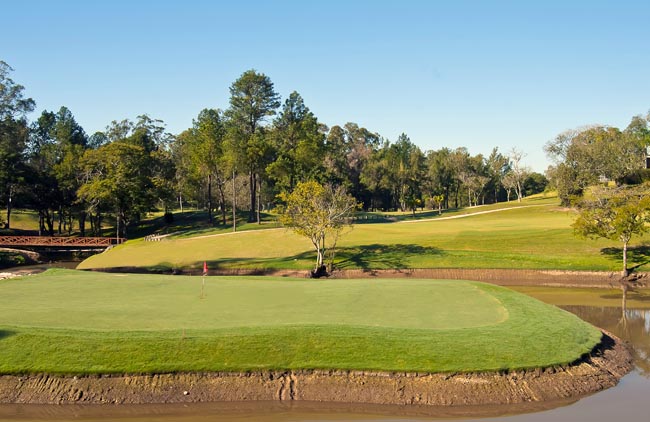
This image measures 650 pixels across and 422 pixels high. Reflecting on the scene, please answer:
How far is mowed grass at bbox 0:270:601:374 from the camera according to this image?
53.7 feet

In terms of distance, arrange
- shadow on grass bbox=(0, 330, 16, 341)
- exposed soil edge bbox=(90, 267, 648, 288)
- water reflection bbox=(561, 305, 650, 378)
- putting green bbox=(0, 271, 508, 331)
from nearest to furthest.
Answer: shadow on grass bbox=(0, 330, 16, 341) < putting green bbox=(0, 271, 508, 331) < water reflection bbox=(561, 305, 650, 378) < exposed soil edge bbox=(90, 267, 648, 288)

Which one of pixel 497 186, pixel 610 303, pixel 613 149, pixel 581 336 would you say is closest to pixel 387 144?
pixel 497 186

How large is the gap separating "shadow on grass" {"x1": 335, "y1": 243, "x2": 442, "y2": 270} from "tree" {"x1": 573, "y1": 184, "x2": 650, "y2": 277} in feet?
40.1

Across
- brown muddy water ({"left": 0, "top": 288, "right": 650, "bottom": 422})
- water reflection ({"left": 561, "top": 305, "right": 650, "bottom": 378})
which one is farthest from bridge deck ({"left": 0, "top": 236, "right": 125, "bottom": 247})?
water reflection ({"left": 561, "top": 305, "right": 650, "bottom": 378})

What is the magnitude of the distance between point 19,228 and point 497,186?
104263 millimetres

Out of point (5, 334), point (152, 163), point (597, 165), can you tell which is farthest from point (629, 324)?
point (152, 163)

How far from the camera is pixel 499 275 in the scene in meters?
41.8

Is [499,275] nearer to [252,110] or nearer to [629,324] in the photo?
[629,324]

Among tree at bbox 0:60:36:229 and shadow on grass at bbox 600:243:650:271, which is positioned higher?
tree at bbox 0:60:36:229

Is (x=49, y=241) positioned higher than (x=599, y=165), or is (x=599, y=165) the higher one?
(x=599, y=165)

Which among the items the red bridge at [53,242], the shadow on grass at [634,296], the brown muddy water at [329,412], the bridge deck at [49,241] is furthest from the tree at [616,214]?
the bridge deck at [49,241]

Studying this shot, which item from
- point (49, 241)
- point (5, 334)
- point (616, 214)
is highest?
point (616, 214)

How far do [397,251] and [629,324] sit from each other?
76.9 ft

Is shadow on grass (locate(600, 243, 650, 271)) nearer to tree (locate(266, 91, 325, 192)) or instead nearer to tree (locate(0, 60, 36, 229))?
tree (locate(266, 91, 325, 192))
